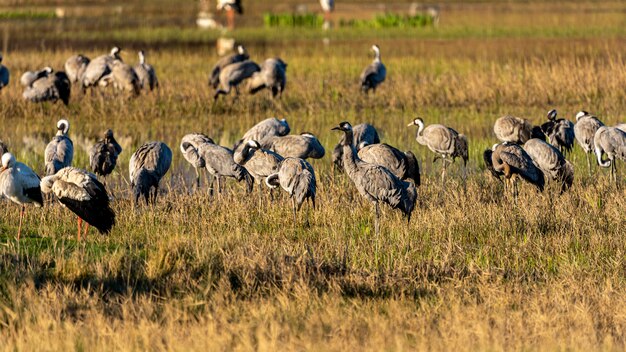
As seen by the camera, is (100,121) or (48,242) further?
(100,121)

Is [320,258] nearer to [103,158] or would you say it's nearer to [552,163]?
[552,163]

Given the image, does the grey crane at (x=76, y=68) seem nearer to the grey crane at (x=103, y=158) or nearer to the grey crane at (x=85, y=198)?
the grey crane at (x=103, y=158)

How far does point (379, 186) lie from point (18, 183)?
350 cm

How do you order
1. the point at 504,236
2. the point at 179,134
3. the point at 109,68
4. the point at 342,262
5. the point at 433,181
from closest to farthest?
the point at 342,262
the point at 504,236
the point at 433,181
the point at 179,134
the point at 109,68

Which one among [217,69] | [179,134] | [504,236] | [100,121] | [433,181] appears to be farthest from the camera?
[217,69]

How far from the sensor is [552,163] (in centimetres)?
1198

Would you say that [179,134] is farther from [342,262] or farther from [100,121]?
[342,262]

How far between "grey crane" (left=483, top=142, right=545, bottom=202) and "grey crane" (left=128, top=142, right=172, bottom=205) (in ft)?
12.5

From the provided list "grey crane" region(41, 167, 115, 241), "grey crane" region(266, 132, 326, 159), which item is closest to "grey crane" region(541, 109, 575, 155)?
"grey crane" region(266, 132, 326, 159)

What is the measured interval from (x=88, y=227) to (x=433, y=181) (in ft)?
14.6

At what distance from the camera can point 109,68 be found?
20.7 m

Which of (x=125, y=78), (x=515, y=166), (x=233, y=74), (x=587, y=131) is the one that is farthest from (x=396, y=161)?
(x=125, y=78)

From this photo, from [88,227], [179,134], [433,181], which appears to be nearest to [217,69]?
[179,134]

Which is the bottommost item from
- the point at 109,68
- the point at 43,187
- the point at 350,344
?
the point at 350,344
